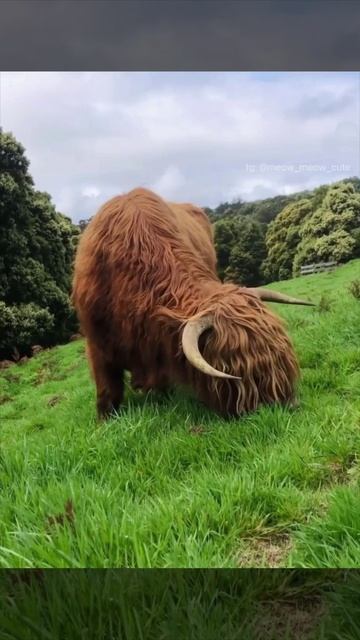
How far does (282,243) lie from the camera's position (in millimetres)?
2561

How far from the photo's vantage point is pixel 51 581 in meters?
1.83

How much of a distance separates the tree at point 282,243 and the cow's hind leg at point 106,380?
752 mm

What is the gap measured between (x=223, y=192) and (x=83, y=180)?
502 mm

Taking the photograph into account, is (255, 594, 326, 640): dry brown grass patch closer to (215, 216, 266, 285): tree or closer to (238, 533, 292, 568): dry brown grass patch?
(238, 533, 292, 568): dry brown grass patch

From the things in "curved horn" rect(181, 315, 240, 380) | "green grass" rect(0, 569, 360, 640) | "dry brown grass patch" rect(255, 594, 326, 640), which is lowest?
"dry brown grass patch" rect(255, 594, 326, 640)

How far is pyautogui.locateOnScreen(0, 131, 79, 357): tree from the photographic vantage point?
2.40 metres

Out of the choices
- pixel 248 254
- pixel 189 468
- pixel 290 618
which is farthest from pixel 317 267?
pixel 290 618

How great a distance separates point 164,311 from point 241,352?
371mm

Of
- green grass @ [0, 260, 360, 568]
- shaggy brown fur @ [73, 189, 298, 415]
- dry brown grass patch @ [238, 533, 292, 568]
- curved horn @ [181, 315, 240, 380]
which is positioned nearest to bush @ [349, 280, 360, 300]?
green grass @ [0, 260, 360, 568]

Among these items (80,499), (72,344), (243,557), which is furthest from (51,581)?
(72,344)

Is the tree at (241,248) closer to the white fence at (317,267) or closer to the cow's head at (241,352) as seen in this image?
the cow's head at (241,352)

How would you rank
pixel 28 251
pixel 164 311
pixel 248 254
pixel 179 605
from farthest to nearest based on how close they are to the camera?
pixel 164 311
pixel 248 254
pixel 28 251
pixel 179 605

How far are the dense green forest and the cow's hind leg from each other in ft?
0.81

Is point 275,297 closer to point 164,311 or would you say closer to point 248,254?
point 248,254
